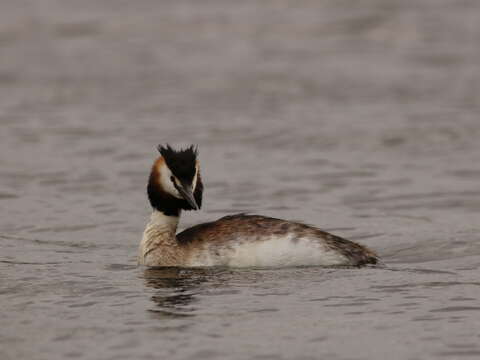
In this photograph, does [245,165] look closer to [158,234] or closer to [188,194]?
[158,234]

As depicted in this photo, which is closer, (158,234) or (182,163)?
(182,163)

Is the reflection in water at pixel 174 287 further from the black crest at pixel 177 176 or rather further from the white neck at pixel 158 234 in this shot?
the black crest at pixel 177 176

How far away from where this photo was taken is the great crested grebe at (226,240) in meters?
12.6

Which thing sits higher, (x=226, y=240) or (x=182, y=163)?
(x=182, y=163)

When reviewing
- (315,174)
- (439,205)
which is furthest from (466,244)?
(315,174)

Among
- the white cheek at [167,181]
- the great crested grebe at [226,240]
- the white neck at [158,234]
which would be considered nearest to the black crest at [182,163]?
the great crested grebe at [226,240]

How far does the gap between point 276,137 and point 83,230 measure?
6.09 metres

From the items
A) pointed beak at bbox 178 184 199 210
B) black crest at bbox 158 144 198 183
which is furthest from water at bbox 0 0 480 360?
black crest at bbox 158 144 198 183

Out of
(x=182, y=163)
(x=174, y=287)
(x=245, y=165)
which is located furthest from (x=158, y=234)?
(x=245, y=165)

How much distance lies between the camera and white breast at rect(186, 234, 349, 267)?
12.6 m

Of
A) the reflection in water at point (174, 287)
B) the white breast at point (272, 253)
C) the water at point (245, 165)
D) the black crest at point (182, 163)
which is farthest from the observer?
the black crest at point (182, 163)

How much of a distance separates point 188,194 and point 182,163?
30cm

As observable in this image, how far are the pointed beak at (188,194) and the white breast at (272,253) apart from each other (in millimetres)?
456

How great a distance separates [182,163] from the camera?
41.9 ft
